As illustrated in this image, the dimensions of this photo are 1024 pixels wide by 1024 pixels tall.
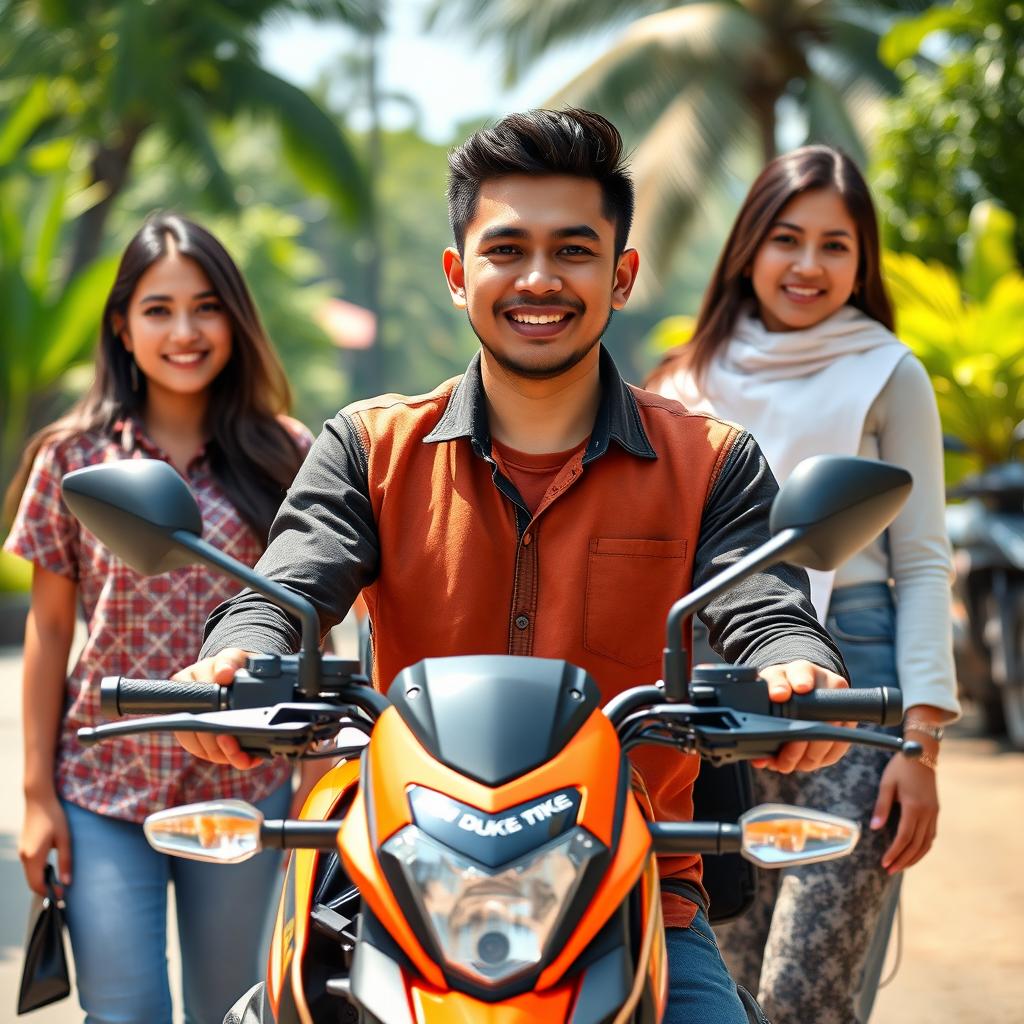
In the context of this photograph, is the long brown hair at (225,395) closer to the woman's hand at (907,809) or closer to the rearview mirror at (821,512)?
the woman's hand at (907,809)

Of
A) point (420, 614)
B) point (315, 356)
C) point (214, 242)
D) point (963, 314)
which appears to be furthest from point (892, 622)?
point (315, 356)

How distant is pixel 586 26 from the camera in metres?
25.0

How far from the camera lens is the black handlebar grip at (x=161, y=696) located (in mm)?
1948

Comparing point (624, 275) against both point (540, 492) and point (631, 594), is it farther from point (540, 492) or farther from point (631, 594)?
point (631, 594)

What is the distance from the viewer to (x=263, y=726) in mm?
1874

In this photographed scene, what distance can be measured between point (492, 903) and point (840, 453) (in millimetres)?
2232

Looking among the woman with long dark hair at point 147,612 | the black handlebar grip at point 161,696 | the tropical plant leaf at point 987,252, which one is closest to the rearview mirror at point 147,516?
the black handlebar grip at point 161,696

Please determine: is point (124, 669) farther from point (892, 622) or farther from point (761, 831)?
point (761, 831)

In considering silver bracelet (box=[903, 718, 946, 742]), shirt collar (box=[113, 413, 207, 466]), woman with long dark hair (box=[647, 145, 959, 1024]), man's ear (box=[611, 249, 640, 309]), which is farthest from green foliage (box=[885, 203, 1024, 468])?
man's ear (box=[611, 249, 640, 309])

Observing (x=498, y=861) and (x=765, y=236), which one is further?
(x=765, y=236)

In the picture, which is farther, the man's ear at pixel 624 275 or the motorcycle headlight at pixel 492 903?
the man's ear at pixel 624 275

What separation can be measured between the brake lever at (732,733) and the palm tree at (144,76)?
67.9 ft

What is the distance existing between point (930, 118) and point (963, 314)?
Result: 2.48m

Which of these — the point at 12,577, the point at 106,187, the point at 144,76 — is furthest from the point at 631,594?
the point at 106,187
